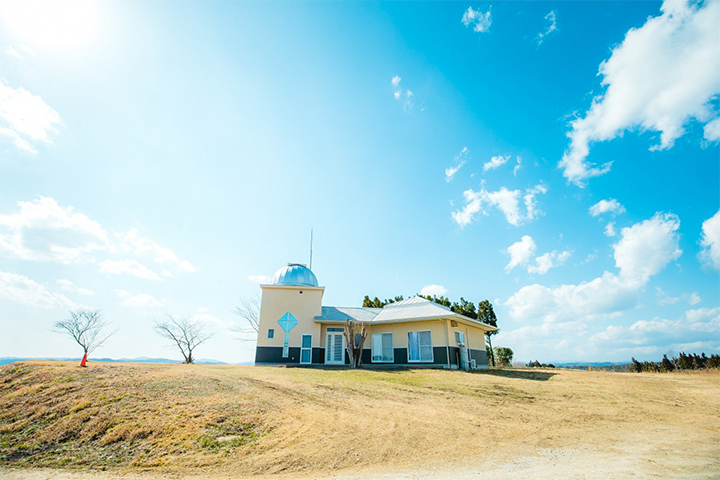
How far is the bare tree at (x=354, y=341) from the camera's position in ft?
68.1

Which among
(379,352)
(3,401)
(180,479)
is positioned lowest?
(180,479)

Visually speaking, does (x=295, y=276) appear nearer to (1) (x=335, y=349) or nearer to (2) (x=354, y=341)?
(1) (x=335, y=349)

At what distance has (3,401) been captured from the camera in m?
8.71

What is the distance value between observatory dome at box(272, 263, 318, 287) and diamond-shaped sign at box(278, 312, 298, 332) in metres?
2.15

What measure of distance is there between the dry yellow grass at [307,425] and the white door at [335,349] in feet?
37.1

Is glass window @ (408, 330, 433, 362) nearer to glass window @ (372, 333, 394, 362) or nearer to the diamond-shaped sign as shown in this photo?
glass window @ (372, 333, 394, 362)

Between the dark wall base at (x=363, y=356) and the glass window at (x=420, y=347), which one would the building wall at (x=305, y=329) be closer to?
the dark wall base at (x=363, y=356)

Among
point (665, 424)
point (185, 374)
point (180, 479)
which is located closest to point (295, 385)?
point (185, 374)

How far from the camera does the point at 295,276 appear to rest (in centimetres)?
2438

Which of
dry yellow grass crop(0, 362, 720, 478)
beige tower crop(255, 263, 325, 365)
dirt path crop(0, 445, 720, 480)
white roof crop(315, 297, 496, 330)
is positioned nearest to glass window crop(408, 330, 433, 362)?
white roof crop(315, 297, 496, 330)

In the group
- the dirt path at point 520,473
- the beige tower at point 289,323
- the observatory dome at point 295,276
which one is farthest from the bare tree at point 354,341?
the dirt path at point 520,473

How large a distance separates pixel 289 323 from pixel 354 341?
175 inches

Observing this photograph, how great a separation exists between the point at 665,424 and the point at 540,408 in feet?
9.33

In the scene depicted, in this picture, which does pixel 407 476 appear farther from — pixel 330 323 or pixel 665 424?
pixel 330 323
